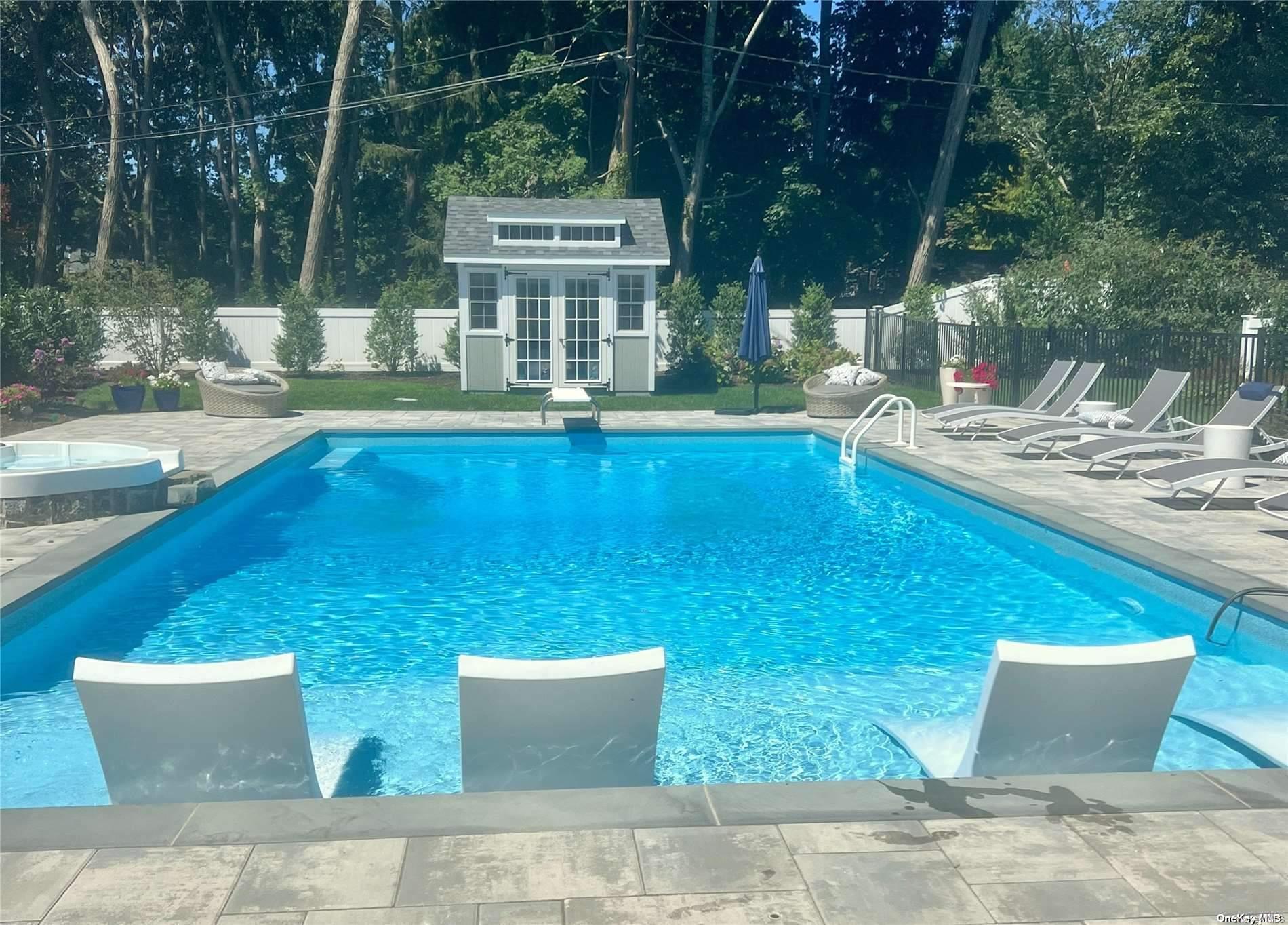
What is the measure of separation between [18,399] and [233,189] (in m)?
25.5

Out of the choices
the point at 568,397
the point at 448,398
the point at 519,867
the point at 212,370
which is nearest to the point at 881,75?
the point at 448,398

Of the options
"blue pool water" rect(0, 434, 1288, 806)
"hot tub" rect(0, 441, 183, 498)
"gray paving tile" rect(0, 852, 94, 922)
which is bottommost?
"blue pool water" rect(0, 434, 1288, 806)

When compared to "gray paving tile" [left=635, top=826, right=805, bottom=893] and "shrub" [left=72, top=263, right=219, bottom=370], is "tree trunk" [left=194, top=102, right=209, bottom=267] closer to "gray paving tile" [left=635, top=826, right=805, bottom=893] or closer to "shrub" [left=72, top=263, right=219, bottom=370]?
"shrub" [left=72, top=263, right=219, bottom=370]

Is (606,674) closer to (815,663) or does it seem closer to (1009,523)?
(815,663)

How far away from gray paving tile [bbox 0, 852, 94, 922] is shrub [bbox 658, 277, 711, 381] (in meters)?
19.9

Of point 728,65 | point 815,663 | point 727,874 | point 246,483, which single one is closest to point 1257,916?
point 727,874

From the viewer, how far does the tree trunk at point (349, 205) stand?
36094mm

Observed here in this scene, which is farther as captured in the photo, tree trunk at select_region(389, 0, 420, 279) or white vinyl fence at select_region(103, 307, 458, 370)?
tree trunk at select_region(389, 0, 420, 279)

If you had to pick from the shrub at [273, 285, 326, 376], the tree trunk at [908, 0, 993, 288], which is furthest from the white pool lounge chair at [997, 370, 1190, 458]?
the shrub at [273, 285, 326, 376]

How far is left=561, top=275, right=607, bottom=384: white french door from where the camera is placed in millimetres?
20859

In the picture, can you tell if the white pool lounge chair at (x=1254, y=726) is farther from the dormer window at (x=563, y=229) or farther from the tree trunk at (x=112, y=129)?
the tree trunk at (x=112, y=129)

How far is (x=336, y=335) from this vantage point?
964 inches

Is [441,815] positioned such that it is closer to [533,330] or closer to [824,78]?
[533,330]

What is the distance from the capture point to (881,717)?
231 inches
